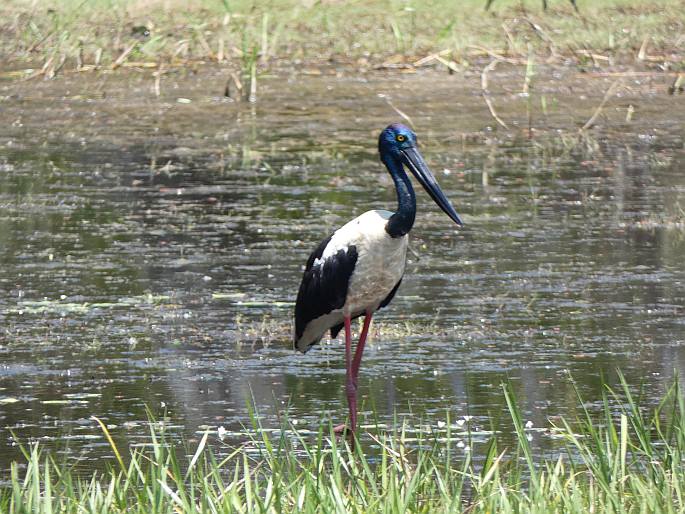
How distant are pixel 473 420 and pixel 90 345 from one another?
84.2 inches

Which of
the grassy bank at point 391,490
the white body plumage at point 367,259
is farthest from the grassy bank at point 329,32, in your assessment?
the grassy bank at point 391,490

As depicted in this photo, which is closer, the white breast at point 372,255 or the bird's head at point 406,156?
the white breast at point 372,255

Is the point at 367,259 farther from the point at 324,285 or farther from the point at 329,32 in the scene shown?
the point at 329,32

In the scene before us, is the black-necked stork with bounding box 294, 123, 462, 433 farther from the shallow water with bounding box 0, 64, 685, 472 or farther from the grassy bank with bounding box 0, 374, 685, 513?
the grassy bank with bounding box 0, 374, 685, 513

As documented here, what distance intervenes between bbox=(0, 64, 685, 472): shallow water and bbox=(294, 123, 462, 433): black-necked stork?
0.88 ft

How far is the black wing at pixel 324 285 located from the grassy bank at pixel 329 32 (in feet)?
32.9

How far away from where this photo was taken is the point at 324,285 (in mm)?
6922

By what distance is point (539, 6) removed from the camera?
21.0m

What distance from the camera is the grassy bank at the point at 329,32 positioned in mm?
18281

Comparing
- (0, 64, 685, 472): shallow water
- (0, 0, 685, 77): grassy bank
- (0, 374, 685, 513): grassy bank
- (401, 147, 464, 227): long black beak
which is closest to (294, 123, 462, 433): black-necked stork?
(401, 147, 464, 227): long black beak

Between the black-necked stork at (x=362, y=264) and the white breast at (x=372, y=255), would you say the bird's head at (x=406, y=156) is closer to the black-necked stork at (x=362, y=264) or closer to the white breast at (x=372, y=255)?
the black-necked stork at (x=362, y=264)

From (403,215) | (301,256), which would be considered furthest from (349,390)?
(301,256)

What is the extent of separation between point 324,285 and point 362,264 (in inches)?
8.6

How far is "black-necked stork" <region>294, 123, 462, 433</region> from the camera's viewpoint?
6.75 meters
